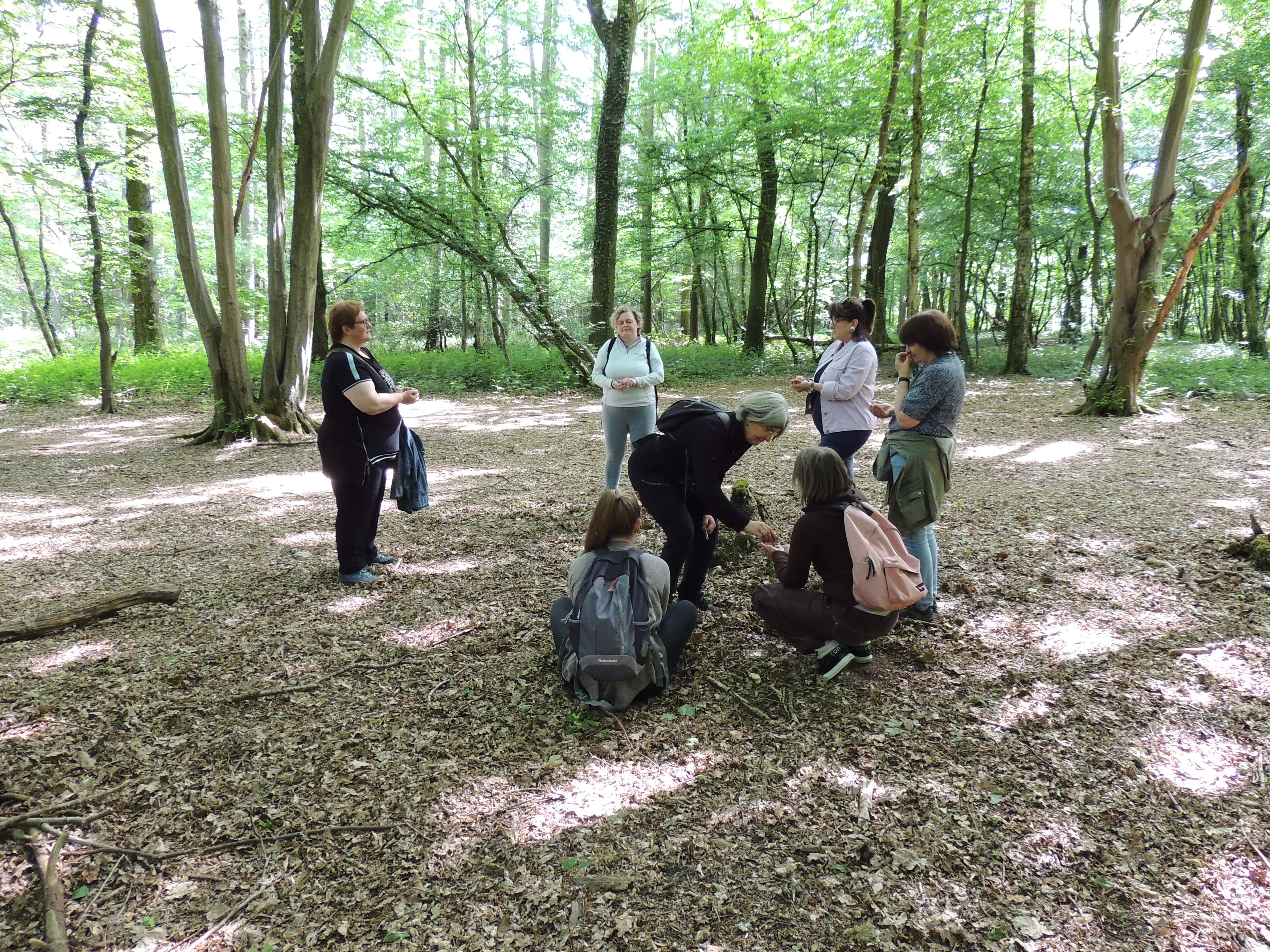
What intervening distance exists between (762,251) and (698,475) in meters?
15.9

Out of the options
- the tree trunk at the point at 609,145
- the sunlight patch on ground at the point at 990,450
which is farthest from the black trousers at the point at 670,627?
the tree trunk at the point at 609,145

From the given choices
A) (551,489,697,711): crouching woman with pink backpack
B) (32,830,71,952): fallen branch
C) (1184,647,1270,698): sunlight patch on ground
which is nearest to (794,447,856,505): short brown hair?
(551,489,697,711): crouching woman with pink backpack

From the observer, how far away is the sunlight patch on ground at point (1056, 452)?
7621 millimetres

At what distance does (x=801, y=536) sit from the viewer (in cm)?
319

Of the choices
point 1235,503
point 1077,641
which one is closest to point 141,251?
point 1077,641

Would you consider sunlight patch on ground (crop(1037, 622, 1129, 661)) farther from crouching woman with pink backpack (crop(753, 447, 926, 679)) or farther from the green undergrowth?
the green undergrowth

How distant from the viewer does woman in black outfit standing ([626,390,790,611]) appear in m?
3.30

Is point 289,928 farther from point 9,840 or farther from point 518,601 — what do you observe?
point 518,601

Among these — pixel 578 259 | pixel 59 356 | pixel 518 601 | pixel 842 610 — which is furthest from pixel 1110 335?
pixel 59 356

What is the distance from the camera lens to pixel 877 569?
301 cm

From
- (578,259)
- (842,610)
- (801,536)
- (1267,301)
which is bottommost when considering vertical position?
(842,610)

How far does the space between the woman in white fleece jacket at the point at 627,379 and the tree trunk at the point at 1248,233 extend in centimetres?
1762

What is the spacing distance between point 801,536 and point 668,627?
2.59ft

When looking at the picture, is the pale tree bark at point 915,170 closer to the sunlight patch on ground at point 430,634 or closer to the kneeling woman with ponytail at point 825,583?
the kneeling woman with ponytail at point 825,583
